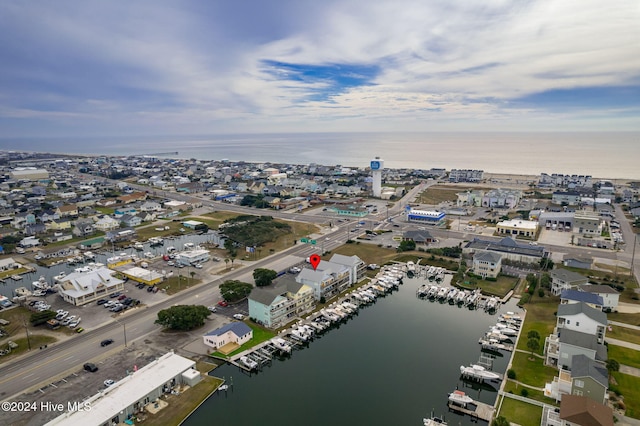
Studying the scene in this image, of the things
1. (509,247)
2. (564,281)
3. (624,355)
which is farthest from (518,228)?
(624,355)

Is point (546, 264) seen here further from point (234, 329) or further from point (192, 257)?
point (192, 257)

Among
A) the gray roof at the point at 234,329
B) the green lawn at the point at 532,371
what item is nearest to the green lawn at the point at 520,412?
the green lawn at the point at 532,371

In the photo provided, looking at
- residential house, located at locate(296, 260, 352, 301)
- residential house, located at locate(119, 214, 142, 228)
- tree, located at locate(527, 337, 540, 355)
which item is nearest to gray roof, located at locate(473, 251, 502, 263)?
residential house, located at locate(296, 260, 352, 301)

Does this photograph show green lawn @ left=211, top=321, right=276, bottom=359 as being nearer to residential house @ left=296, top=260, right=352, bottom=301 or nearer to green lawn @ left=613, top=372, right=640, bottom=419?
residential house @ left=296, top=260, right=352, bottom=301

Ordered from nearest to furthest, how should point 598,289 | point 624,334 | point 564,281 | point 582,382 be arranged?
point 582,382 → point 624,334 → point 598,289 → point 564,281

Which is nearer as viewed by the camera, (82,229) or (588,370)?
(588,370)

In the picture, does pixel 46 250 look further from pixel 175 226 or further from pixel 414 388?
pixel 414 388

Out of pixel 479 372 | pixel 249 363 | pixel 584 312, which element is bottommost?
pixel 249 363
